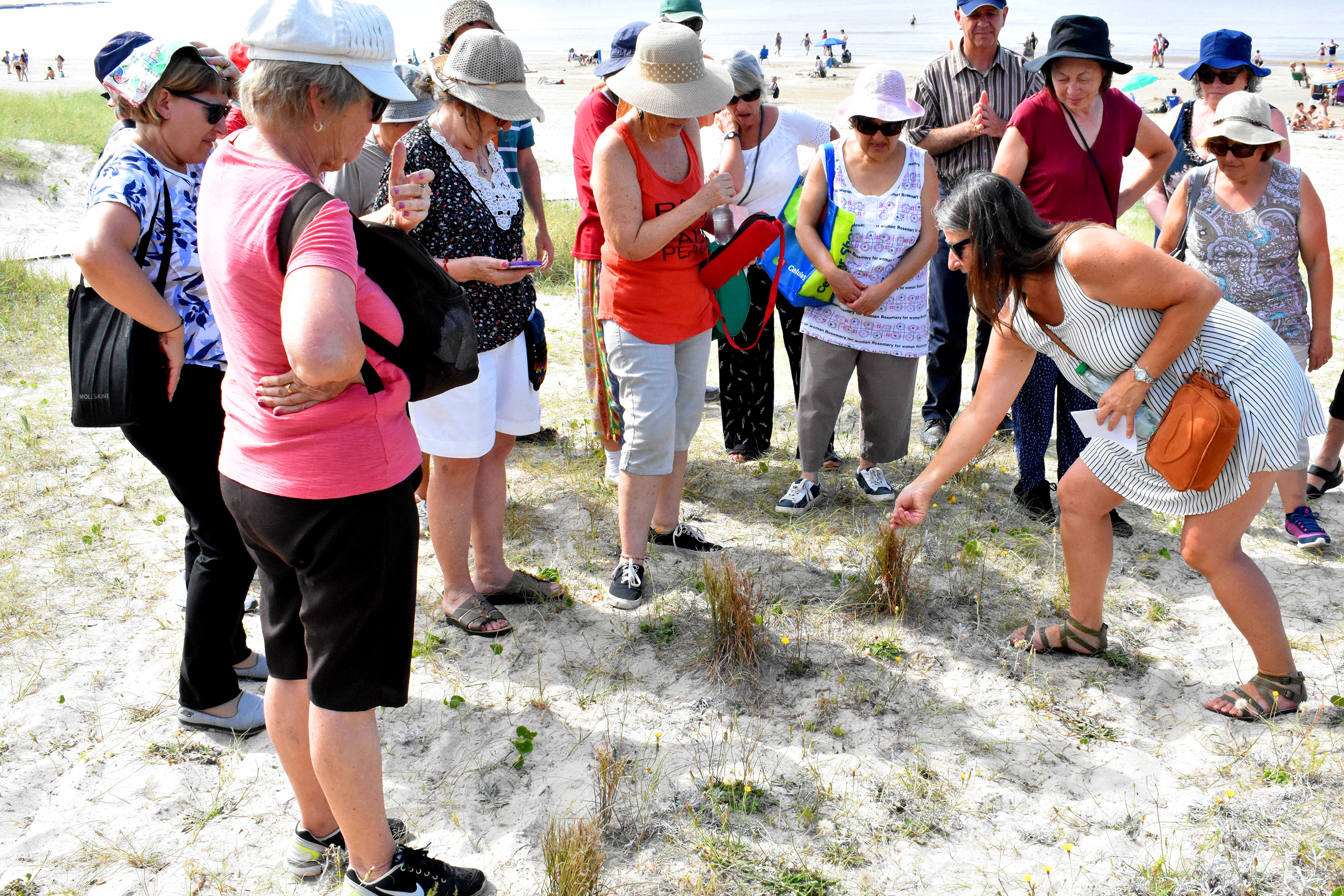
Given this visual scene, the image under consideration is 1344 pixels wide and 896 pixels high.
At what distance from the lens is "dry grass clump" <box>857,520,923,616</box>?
3.68 m

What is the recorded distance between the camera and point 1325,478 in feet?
15.0

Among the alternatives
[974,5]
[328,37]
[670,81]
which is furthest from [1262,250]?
[328,37]

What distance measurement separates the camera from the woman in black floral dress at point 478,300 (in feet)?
10.3

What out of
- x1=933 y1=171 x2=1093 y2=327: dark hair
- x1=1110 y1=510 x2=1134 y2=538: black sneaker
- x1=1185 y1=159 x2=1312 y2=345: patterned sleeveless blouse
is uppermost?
x1=933 y1=171 x2=1093 y2=327: dark hair

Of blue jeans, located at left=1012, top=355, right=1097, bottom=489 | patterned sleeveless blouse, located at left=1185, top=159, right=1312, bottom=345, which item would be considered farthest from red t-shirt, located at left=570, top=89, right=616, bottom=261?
patterned sleeveless blouse, located at left=1185, top=159, right=1312, bottom=345

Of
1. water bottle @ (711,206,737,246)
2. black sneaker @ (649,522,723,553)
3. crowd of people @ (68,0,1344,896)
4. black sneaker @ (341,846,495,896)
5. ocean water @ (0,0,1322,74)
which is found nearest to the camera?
crowd of people @ (68,0,1344,896)

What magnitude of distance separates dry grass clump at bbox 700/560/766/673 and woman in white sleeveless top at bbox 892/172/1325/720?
0.66 metres

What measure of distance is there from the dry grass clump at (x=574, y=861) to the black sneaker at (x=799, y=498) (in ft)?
7.70

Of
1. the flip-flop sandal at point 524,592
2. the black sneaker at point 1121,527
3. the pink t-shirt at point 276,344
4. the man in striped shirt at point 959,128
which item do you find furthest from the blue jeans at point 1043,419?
the pink t-shirt at point 276,344

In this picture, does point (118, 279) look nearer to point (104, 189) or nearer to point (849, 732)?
point (104, 189)

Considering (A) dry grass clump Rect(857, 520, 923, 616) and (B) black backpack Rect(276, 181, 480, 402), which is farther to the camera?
(A) dry grass clump Rect(857, 520, 923, 616)

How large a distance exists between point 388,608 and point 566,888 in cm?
83

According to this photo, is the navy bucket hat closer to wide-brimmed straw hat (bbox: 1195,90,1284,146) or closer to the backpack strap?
wide-brimmed straw hat (bbox: 1195,90,1284,146)

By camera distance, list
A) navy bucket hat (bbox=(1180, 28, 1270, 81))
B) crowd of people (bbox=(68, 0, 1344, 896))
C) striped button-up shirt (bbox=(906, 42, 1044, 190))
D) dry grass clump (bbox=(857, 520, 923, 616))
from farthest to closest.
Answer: striped button-up shirt (bbox=(906, 42, 1044, 190)) → navy bucket hat (bbox=(1180, 28, 1270, 81)) → dry grass clump (bbox=(857, 520, 923, 616)) → crowd of people (bbox=(68, 0, 1344, 896))
